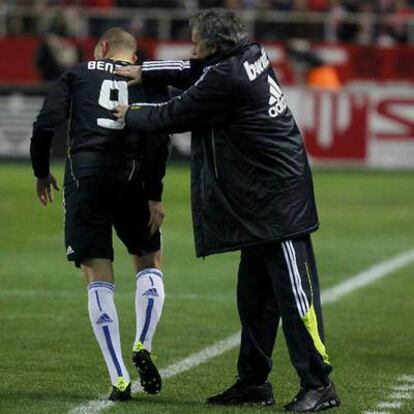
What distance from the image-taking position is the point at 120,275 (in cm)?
1330

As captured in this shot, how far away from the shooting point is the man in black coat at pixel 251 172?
748cm

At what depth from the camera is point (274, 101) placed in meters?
7.63

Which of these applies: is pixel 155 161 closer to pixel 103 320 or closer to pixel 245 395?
pixel 103 320

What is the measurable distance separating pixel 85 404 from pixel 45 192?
122cm

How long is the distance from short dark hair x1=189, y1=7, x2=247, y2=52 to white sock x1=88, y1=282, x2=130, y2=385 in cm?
145

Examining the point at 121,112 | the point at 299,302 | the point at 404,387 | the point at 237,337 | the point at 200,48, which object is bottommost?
the point at 237,337

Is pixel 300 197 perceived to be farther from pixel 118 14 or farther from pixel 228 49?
pixel 118 14

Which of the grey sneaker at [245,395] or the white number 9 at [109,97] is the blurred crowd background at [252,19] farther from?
the grey sneaker at [245,395]

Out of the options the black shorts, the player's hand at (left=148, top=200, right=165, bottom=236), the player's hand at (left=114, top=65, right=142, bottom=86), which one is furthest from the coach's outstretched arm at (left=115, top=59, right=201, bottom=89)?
the player's hand at (left=148, top=200, right=165, bottom=236)

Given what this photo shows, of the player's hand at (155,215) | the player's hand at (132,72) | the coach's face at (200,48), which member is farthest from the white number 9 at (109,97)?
the coach's face at (200,48)

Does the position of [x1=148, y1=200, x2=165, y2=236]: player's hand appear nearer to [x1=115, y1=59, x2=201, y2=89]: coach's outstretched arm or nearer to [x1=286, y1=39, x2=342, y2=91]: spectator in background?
[x1=115, y1=59, x2=201, y2=89]: coach's outstretched arm

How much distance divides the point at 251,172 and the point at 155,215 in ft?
2.80

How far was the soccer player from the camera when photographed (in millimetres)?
7980

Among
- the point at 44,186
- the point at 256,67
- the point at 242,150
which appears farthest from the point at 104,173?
the point at 256,67
